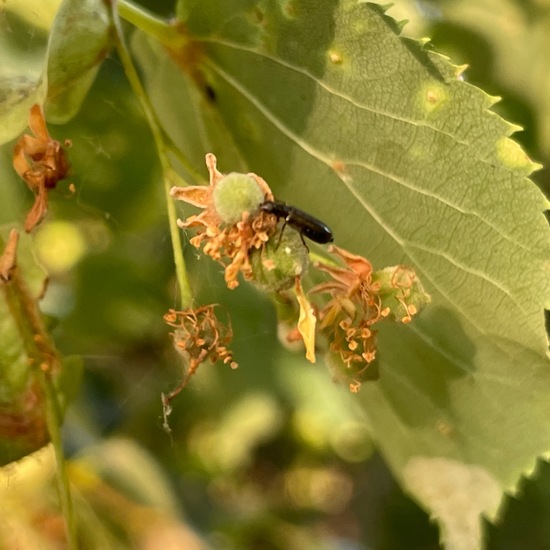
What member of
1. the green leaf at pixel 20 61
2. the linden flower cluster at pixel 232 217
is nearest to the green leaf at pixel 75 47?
the green leaf at pixel 20 61

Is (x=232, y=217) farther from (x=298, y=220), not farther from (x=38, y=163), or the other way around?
(x=38, y=163)

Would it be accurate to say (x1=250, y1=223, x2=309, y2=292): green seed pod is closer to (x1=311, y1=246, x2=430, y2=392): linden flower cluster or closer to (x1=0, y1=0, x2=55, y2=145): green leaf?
(x1=311, y1=246, x2=430, y2=392): linden flower cluster

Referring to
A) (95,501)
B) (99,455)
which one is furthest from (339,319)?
(99,455)

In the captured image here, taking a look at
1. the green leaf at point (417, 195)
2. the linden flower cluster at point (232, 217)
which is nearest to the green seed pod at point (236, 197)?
the linden flower cluster at point (232, 217)

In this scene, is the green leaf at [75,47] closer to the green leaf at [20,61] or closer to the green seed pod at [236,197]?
the green leaf at [20,61]

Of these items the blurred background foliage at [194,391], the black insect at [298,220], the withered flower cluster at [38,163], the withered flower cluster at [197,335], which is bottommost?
the blurred background foliage at [194,391]

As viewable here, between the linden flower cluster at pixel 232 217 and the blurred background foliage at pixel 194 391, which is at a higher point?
the linden flower cluster at pixel 232 217

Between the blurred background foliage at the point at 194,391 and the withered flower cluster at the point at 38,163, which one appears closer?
the withered flower cluster at the point at 38,163
